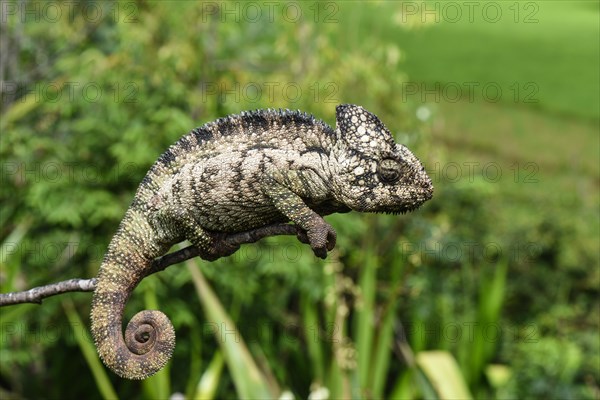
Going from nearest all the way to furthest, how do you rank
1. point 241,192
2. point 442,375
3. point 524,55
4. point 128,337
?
point 128,337 → point 241,192 → point 442,375 → point 524,55

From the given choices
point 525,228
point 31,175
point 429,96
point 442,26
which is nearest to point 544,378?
point 525,228

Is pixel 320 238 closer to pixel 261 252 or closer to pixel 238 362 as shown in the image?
pixel 238 362

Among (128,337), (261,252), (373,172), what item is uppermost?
(373,172)

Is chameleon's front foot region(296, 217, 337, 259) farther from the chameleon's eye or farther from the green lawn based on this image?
the green lawn

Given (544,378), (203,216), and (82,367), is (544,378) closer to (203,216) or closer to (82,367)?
(82,367)

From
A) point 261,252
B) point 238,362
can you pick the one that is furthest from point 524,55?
point 238,362

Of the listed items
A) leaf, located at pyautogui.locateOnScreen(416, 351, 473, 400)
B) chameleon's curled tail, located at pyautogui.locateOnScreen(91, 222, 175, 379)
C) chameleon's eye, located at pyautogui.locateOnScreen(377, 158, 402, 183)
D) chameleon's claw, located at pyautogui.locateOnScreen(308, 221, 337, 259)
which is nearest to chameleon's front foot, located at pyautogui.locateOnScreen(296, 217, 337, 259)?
chameleon's claw, located at pyautogui.locateOnScreen(308, 221, 337, 259)
